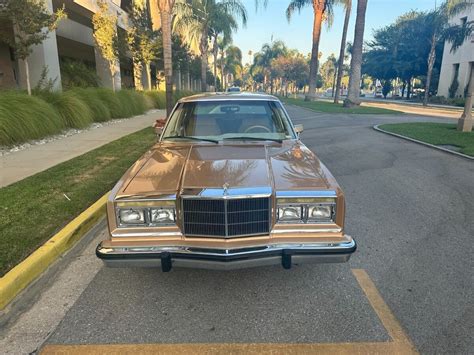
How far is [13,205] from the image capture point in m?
4.94

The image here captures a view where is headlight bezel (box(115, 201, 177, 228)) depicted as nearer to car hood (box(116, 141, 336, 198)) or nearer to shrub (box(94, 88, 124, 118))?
car hood (box(116, 141, 336, 198))

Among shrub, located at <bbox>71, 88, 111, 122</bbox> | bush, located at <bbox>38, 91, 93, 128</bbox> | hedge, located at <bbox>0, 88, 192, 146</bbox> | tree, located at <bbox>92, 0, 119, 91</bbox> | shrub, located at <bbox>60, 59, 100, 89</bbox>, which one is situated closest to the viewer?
hedge, located at <bbox>0, 88, 192, 146</bbox>

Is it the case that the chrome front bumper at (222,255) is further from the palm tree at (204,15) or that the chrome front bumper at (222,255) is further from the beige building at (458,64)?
the beige building at (458,64)

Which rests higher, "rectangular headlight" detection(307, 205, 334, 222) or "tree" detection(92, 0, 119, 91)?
"tree" detection(92, 0, 119, 91)

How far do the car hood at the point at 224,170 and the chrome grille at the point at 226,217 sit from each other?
0.14 meters

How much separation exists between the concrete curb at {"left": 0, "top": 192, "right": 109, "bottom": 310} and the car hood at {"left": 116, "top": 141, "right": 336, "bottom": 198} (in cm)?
122

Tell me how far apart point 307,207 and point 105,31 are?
695 inches

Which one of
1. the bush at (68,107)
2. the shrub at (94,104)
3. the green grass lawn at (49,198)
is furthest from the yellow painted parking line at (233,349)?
the shrub at (94,104)

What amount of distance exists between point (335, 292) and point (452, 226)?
248cm

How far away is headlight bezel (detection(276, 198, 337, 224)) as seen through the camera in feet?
9.58

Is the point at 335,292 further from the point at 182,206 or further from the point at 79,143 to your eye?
the point at 79,143

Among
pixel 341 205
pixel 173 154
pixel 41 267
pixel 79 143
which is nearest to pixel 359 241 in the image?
pixel 341 205

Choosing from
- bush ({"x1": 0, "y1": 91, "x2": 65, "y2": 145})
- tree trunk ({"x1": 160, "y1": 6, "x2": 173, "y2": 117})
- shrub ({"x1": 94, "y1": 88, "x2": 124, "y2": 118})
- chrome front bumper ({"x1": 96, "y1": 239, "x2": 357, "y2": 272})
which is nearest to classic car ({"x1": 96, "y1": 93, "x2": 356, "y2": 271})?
chrome front bumper ({"x1": 96, "y1": 239, "x2": 357, "y2": 272})

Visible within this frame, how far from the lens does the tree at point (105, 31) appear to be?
17.4 m
